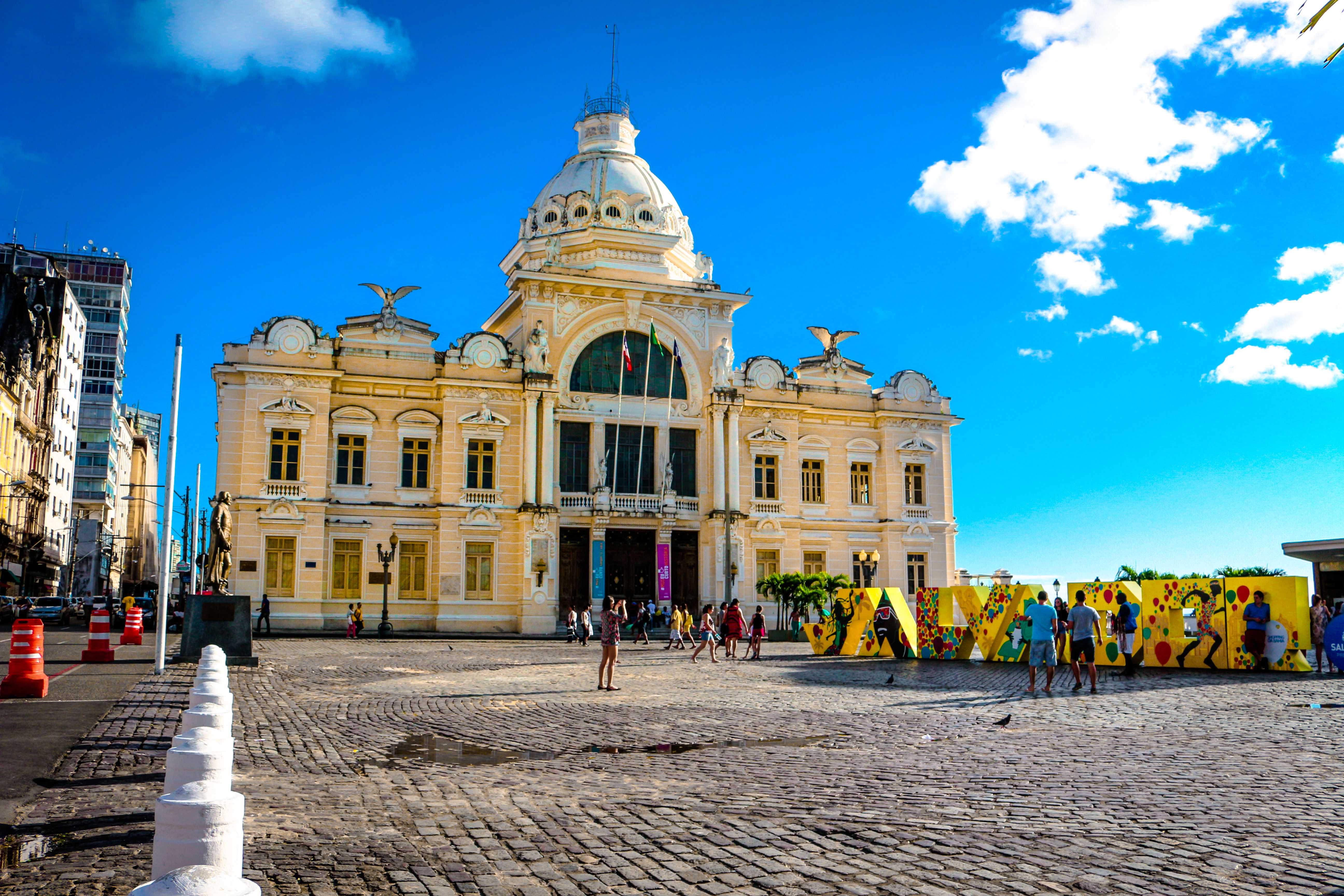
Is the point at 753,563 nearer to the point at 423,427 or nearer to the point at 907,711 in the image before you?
the point at 423,427

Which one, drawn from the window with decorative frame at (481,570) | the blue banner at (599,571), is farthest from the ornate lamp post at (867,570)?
the window with decorative frame at (481,570)

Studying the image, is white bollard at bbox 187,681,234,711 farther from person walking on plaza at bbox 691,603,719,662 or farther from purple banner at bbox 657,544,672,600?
purple banner at bbox 657,544,672,600

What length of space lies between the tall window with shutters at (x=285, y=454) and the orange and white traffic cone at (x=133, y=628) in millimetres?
10279

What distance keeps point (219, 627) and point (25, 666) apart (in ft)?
21.0

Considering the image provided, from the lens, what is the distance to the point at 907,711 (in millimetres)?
13539

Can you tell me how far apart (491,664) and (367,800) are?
14993mm

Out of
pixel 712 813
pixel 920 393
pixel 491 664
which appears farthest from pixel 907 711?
pixel 920 393

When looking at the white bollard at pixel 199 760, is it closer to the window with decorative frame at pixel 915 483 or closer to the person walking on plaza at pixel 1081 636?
the person walking on plaza at pixel 1081 636

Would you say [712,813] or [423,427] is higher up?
[423,427]

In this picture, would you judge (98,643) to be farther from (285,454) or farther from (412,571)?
(412,571)

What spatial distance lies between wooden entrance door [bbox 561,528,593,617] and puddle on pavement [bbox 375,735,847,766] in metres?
30.0

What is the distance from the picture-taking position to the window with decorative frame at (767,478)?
4347cm

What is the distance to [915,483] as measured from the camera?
45.7 m

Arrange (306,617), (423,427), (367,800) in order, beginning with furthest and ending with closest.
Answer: (423,427), (306,617), (367,800)
